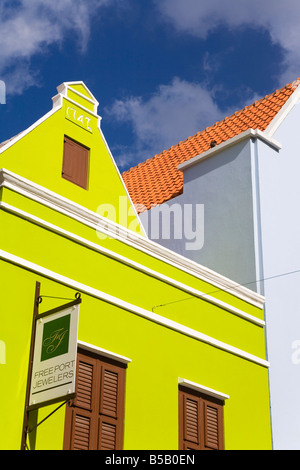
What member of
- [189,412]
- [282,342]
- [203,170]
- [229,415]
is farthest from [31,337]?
[203,170]

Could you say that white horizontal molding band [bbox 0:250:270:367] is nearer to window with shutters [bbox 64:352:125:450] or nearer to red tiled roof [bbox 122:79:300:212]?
window with shutters [bbox 64:352:125:450]

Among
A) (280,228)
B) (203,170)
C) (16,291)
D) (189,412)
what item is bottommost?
(189,412)

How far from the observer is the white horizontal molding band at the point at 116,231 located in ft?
42.1

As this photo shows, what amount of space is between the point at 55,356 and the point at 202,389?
382cm

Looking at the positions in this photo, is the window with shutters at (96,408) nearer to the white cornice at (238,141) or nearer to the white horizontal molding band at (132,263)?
the white horizontal molding band at (132,263)

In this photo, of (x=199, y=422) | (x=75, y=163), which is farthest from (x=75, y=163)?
(x=199, y=422)

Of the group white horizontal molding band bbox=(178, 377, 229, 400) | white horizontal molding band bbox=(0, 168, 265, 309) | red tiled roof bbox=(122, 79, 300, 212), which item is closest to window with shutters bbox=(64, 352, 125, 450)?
white horizontal molding band bbox=(178, 377, 229, 400)

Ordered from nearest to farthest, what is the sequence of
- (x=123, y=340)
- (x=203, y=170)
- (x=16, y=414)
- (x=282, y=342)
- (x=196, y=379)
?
(x=16, y=414) → (x=123, y=340) → (x=196, y=379) → (x=282, y=342) → (x=203, y=170)

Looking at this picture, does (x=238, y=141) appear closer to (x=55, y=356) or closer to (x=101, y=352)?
(x=101, y=352)

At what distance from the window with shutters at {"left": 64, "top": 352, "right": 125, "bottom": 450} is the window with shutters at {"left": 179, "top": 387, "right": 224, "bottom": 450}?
145 centimetres

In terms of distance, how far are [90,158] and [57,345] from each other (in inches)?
189

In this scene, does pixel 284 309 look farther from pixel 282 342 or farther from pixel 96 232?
pixel 96 232

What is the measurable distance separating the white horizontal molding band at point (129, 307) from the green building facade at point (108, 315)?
2cm
